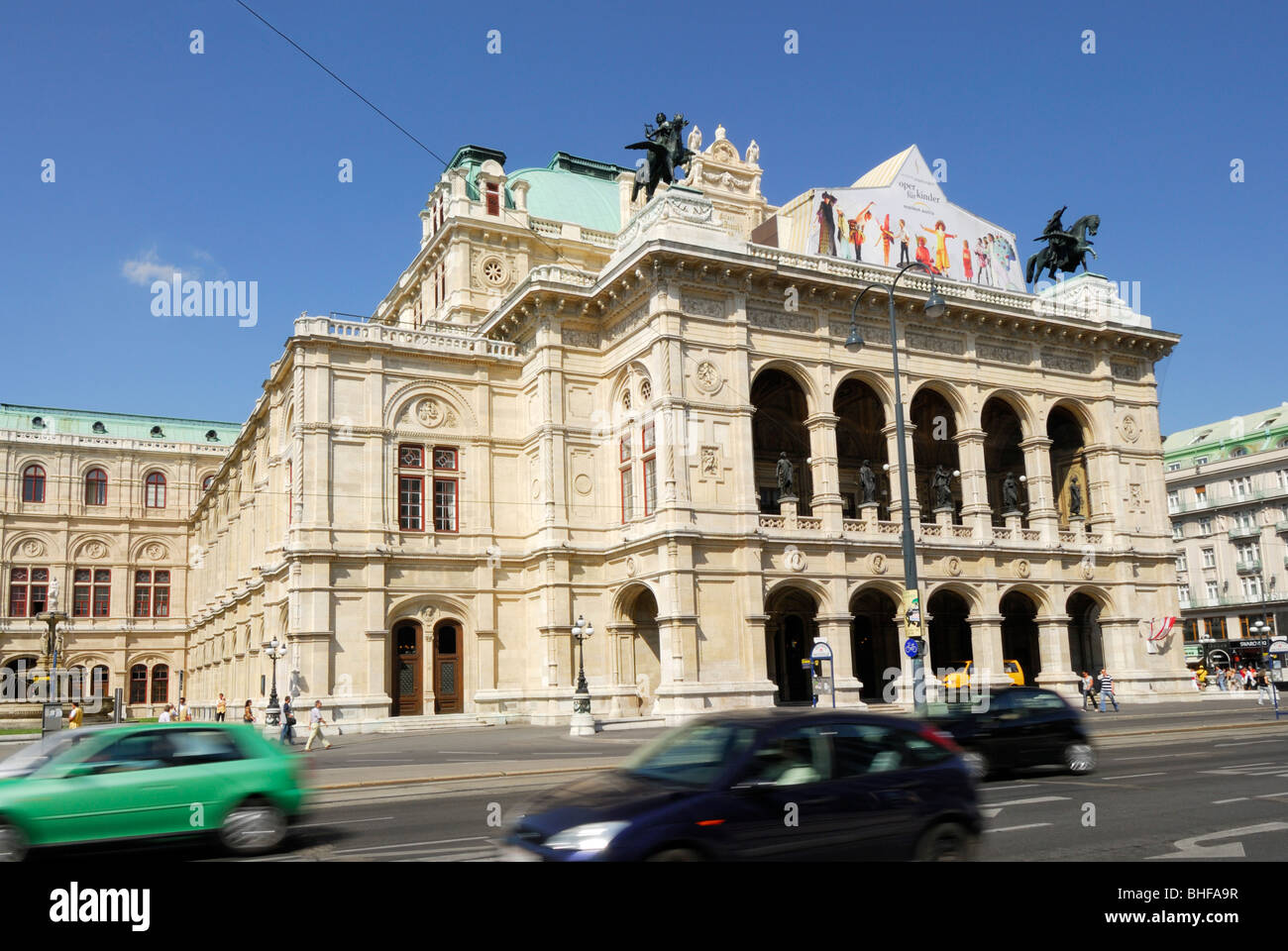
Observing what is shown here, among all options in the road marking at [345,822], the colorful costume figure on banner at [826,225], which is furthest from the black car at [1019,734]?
the colorful costume figure on banner at [826,225]

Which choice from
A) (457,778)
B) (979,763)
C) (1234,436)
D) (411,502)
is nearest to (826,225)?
(411,502)

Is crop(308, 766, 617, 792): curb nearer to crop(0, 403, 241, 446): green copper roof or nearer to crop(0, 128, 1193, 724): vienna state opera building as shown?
crop(0, 128, 1193, 724): vienna state opera building

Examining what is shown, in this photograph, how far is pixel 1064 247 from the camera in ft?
157

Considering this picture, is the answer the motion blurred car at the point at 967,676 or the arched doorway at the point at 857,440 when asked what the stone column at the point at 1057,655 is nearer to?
the motion blurred car at the point at 967,676

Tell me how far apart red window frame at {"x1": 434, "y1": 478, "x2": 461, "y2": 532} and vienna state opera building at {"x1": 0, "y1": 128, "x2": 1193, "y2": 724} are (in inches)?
4.8

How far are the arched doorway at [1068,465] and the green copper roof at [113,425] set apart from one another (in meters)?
60.4

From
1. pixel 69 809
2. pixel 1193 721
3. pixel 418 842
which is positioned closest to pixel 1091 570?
pixel 1193 721

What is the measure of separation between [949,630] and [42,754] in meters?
40.9

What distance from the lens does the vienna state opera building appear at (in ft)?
121

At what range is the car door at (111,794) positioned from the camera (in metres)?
10.2

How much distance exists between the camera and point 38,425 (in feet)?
250

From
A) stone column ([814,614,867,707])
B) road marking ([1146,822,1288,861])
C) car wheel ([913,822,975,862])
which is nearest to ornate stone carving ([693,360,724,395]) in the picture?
stone column ([814,614,867,707])

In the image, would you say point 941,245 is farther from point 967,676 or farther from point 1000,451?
point 967,676
